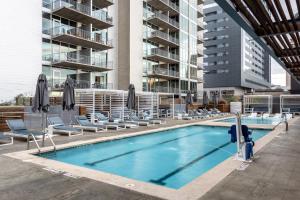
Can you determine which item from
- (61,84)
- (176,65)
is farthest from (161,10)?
(61,84)

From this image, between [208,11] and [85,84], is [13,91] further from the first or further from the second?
[208,11]

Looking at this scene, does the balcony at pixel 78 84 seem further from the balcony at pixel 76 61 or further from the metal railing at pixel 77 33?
the metal railing at pixel 77 33

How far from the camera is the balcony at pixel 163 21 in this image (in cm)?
3170

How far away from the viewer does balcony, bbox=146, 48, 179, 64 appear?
31400 mm

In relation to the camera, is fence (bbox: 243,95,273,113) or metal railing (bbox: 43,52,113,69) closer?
metal railing (bbox: 43,52,113,69)

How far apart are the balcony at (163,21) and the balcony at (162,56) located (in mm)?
3617

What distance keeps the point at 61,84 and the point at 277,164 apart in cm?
1933

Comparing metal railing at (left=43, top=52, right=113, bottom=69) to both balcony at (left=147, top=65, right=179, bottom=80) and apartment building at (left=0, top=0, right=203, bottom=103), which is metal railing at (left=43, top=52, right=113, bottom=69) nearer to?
apartment building at (left=0, top=0, right=203, bottom=103)

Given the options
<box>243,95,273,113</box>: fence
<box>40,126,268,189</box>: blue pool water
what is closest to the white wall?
<box>40,126,268,189</box>: blue pool water

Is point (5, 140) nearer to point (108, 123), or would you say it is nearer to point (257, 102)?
point (108, 123)

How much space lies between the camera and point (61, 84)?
72.3 feet

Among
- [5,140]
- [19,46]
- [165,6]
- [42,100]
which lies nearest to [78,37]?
[19,46]

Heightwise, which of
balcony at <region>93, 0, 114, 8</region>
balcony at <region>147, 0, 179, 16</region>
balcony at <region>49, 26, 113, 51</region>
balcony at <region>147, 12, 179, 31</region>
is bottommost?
balcony at <region>49, 26, 113, 51</region>

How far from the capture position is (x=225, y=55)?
71.2 meters
